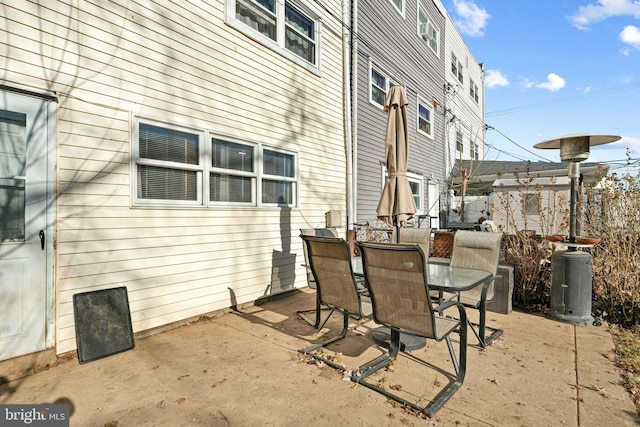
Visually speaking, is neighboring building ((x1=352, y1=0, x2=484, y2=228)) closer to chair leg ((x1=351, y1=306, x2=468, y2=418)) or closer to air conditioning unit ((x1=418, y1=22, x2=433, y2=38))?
air conditioning unit ((x1=418, y1=22, x2=433, y2=38))

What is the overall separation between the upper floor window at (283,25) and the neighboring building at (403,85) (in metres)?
1.45

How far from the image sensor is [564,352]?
3426mm

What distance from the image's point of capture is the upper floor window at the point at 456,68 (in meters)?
14.5

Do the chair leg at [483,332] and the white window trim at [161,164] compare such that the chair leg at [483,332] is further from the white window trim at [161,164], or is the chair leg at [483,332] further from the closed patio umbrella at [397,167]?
the white window trim at [161,164]

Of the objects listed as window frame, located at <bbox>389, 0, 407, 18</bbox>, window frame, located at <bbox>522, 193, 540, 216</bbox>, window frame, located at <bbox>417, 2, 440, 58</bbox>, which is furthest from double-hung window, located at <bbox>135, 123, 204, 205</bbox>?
window frame, located at <bbox>417, 2, 440, 58</bbox>

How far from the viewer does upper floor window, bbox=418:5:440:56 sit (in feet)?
37.6

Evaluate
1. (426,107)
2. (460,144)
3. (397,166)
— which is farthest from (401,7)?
(397,166)

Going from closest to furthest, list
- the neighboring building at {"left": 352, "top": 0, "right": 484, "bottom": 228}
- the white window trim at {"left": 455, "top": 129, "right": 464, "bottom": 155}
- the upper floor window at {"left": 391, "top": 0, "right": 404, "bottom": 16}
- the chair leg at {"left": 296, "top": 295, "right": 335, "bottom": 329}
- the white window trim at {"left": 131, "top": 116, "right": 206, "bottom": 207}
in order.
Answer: the white window trim at {"left": 131, "top": 116, "right": 206, "bottom": 207}, the chair leg at {"left": 296, "top": 295, "right": 335, "bottom": 329}, the neighboring building at {"left": 352, "top": 0, "right": 484, "bottom": 228}, the upper floor window at {"left": 391, "top": 0, "right": 404, "bottom": 16}, the white window trim at {"left": 455, "top": 129, "right": 464, "bottom": 155}

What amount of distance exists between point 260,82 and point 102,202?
2.99m

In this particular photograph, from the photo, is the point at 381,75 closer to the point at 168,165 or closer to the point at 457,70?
the point at 168,165

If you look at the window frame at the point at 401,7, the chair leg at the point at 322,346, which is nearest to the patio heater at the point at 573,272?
the chair leg at the point at 322,346

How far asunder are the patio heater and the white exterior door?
5730 mm

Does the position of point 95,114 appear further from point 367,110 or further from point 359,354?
point 367,110

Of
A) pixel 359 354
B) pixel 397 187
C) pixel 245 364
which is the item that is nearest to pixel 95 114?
pixel 245 364
